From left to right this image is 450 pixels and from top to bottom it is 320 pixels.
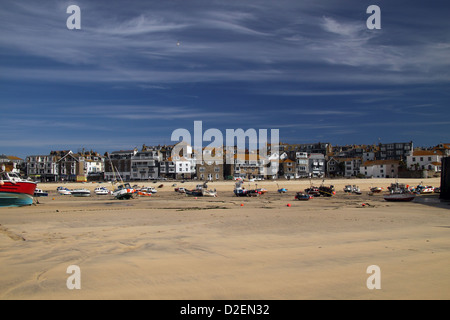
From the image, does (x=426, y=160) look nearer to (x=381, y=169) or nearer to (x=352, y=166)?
(x=381, y=169)

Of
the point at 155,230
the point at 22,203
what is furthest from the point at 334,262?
the point at 22,203

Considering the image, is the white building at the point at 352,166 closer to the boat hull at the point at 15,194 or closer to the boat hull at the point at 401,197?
the boat hull at the point at 401,197

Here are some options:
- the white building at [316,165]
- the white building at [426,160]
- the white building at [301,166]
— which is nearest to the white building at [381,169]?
the white building at [426,160]

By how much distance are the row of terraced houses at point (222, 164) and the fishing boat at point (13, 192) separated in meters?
68.4

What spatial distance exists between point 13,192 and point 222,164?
252ft

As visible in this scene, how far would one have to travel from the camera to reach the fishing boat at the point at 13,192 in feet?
97.7

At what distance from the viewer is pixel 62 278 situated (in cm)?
848

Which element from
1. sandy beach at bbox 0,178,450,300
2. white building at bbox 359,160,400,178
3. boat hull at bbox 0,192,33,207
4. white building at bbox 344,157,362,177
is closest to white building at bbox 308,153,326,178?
white building at bbox 344,157,362,177

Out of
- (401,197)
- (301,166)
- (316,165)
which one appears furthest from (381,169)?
(401,197)

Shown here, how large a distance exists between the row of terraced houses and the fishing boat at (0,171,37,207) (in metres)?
68.4

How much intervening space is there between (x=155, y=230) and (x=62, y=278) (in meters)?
7.82

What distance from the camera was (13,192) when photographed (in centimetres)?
3017

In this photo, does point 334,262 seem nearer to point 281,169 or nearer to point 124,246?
point 124,246

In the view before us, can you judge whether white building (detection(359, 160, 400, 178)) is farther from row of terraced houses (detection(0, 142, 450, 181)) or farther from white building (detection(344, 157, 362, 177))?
white building (detection(344, 157, 362, 177))
